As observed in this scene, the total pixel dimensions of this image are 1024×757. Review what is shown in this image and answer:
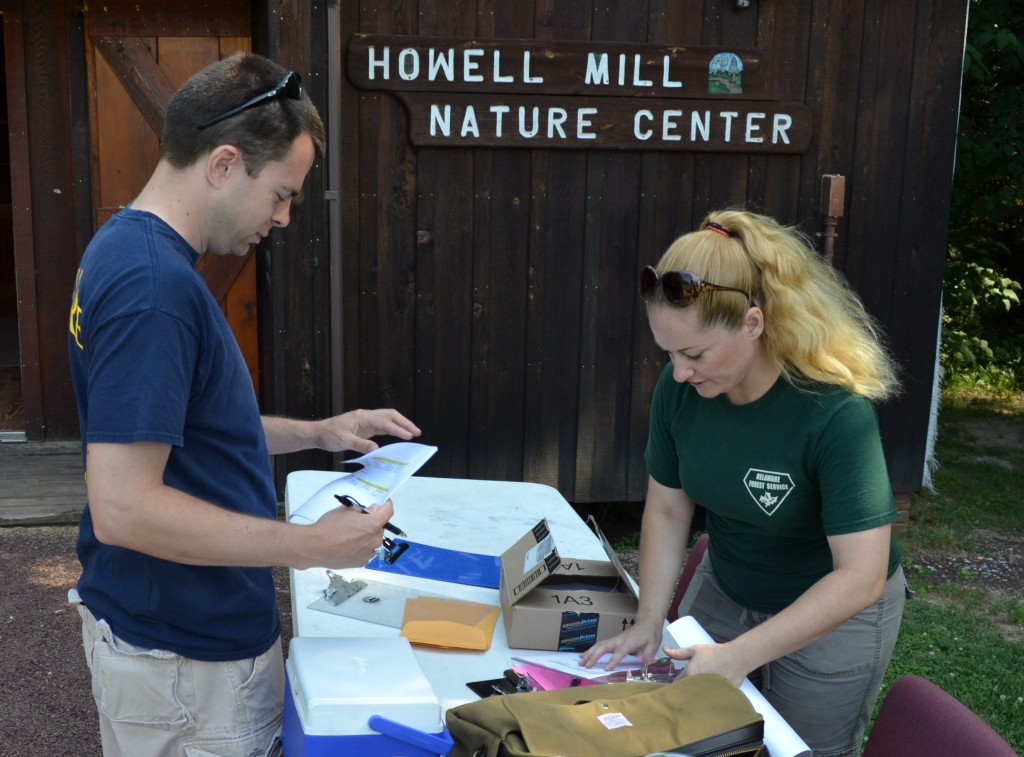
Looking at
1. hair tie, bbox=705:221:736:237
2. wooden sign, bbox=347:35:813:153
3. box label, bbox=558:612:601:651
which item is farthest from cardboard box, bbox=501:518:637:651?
wooden sign, bbox=347:35:813:153

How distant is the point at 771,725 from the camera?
1.88 metres

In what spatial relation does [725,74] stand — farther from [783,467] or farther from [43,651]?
[43,651]

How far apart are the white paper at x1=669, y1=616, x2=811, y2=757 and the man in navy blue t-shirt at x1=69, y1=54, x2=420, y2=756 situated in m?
0.68

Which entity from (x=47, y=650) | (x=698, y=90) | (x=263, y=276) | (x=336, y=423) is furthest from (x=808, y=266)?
(x=263, y=276)

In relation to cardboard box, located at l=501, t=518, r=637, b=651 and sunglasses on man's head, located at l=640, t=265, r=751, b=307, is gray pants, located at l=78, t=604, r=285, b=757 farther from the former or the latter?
sunglasses on man's head, located at l=640, t=265, r=751, b=307

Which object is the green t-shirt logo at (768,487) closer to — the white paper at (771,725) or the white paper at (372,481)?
the white paper at (771,725)

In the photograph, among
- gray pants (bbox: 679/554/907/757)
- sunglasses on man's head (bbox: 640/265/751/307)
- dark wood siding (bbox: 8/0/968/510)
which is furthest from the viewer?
dark wood siding (bbox: 8/0/968/510)

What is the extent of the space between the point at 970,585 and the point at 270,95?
4.48 meters

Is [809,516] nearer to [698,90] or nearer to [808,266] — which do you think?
[808,266]

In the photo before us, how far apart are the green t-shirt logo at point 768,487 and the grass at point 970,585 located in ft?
6.87

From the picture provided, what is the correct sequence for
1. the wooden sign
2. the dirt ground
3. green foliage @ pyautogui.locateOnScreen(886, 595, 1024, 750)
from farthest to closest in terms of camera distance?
the wooden sign → green foliage @ pyautogui.locateOnScreen(886, 595, 1024, 750) → the dirt ground

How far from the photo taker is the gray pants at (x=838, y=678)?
7.32ft

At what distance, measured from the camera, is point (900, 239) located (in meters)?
5.38

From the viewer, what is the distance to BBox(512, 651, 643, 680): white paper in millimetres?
2115
